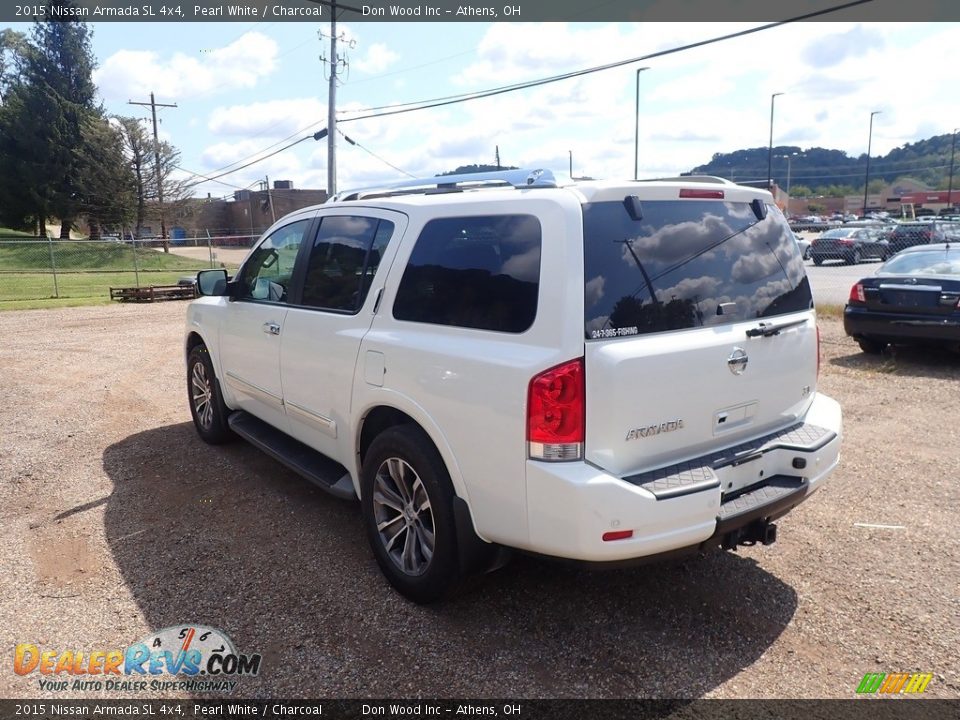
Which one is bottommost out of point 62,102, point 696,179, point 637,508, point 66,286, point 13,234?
point 66,286

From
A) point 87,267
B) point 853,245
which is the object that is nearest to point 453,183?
point 853,245

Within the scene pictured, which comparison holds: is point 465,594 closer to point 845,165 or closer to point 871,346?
point 871,346

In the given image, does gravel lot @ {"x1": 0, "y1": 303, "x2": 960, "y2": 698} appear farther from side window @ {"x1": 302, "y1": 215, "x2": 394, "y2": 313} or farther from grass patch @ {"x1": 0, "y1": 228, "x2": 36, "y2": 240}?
grass patch @ {"x1": 0, "y1": 228, "x2": 36, "y2": 240}

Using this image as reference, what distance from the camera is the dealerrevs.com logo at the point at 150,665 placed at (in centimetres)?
304

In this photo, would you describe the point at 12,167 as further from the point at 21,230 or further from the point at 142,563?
the point at 142,563

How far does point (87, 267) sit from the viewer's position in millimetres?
37812

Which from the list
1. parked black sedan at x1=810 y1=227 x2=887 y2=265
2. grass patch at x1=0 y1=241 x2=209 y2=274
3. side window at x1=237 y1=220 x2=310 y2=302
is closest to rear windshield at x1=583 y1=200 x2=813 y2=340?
side window at x1=237 y1=220 x2=310 y2=302

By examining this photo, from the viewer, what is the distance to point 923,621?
3.37 meters

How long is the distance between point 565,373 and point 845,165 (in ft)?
528

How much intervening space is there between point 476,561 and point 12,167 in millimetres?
58266

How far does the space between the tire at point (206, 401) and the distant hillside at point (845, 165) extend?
352 ft

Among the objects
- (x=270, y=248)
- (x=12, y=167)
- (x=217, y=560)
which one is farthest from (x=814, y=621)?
(x=12, y=167)

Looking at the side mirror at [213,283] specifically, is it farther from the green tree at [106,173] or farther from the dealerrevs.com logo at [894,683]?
the green tree at [106,173]

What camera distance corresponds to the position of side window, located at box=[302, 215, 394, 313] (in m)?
3.92
